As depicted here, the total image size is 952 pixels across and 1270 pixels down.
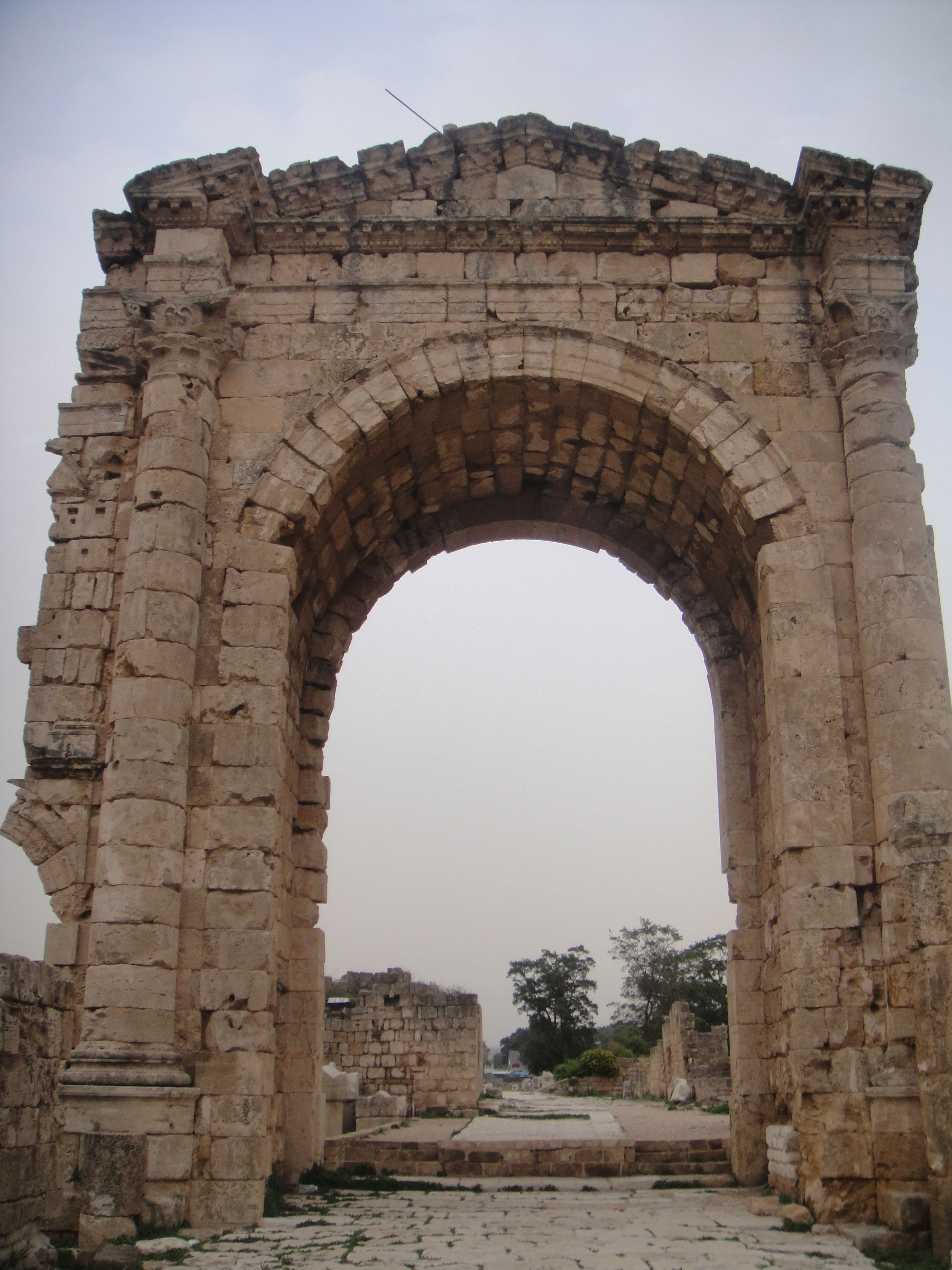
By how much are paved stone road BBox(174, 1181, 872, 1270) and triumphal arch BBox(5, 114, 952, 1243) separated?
551mm

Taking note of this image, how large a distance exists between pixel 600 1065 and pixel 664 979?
785 inches

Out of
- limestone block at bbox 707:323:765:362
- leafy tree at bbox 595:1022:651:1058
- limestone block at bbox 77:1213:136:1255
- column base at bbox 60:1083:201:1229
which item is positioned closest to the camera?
limestone block at bbox 77:1213:136:1255

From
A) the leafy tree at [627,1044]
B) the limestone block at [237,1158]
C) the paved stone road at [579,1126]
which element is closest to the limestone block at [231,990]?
A: the limestone block at [237,1158]

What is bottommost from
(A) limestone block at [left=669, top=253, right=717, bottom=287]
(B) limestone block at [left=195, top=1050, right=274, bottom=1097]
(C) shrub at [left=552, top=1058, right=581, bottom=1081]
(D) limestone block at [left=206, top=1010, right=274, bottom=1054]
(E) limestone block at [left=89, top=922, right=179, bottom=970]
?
(C) shrub at [left=552, top=1058, right=581, bottom=1081]

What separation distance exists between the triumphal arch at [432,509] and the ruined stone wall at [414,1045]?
344 inches

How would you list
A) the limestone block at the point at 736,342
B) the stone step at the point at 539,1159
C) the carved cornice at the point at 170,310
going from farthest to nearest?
the stone step at the point at 539,1159 < the limestone block at the point at 736,342 < the carved cornice at the point at 170,310

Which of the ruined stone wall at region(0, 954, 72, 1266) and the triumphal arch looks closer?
the ruined stone wall at region(0, 954, 72, 1266)

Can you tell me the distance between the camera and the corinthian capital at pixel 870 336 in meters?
8.57

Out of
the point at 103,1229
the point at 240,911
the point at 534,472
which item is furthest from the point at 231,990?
the point at 534,472

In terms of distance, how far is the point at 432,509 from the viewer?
1086 cm

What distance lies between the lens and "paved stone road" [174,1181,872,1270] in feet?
19.0

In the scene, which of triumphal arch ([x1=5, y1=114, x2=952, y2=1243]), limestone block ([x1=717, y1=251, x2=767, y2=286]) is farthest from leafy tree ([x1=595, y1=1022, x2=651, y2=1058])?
limestone block ([x1=717, y1=251, x2=767, y2=286])

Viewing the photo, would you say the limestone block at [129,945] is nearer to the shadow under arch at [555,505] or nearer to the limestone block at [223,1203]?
the limestone block at [223,1203]

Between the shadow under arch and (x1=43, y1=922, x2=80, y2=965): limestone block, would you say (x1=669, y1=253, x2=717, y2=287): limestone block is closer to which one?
the shadow under arch
